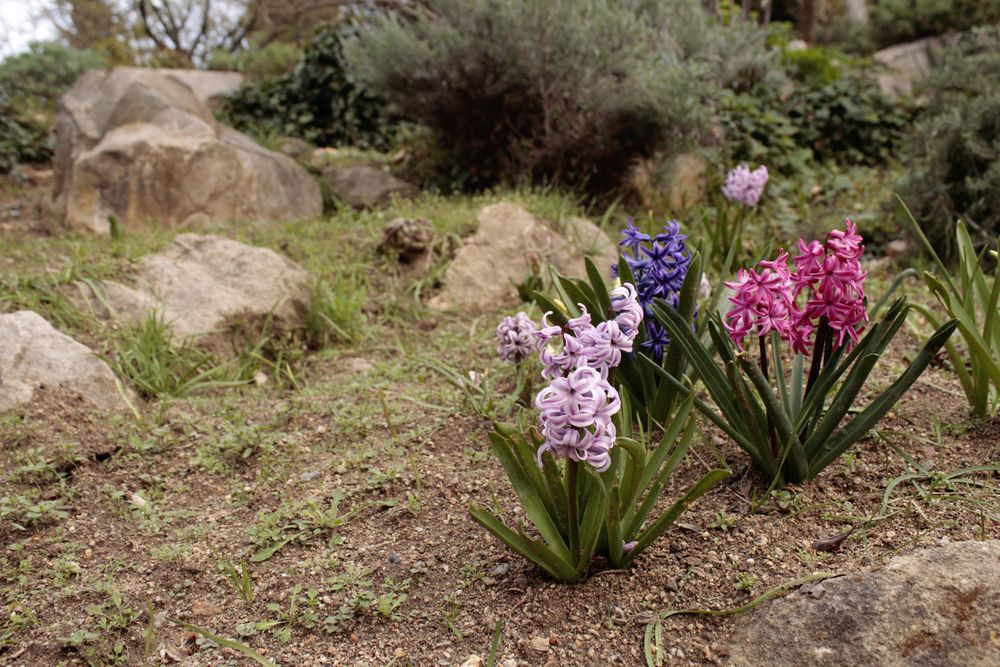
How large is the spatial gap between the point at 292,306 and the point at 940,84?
18.0ft

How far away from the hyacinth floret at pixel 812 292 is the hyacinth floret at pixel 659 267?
1.28 feet

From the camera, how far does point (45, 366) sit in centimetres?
319

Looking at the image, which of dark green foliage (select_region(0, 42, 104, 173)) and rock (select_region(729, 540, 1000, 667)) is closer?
rock (select_region(729, 540, 1000, 667))

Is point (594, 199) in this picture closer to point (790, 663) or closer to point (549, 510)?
point (549, 510)

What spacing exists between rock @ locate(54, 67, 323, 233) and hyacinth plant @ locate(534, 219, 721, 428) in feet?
13.8

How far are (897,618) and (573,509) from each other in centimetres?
72

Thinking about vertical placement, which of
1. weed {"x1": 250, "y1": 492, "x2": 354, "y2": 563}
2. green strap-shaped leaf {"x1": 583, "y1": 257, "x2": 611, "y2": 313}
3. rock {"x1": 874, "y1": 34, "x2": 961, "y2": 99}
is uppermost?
green strap-shaped leaf {"x1": 583, "y1": 257, "x2": 611, "y2": 313}

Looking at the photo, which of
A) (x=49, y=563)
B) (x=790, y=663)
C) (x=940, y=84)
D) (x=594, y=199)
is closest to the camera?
(x=790, y=663)

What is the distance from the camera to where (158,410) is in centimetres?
322

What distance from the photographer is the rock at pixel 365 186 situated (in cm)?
676

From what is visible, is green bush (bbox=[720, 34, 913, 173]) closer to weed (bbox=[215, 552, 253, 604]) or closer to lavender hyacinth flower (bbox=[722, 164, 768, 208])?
lavender hyacinth flower (bbox=[722, 164, 768, 208])

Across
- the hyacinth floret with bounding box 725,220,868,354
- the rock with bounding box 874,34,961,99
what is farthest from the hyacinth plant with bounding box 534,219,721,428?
the rock with bounding box 874,34,961,99

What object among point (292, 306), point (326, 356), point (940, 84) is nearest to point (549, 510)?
point (326, 356)

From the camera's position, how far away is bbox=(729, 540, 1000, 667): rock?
62.1 inches
